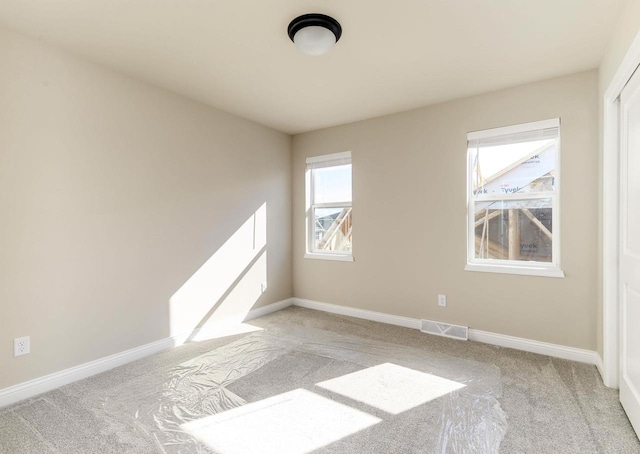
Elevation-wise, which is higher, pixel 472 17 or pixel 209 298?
pixel 472 17

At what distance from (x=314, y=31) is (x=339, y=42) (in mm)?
308

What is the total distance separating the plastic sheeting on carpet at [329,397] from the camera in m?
1.79

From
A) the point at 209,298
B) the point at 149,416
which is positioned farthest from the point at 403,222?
the point at 149,416

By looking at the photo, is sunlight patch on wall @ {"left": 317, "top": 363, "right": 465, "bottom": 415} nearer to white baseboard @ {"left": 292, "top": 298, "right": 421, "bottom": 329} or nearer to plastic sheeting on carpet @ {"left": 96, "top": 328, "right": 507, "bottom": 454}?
plastic sheeting on carpet @ {"left": 96, "top": 328, "right": 507, "bottom": 454}

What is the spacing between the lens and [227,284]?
12.2ft

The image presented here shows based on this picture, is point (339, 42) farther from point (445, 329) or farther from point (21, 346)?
point (21, 346)

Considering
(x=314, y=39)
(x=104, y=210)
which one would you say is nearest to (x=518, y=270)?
(x=314, y=39)

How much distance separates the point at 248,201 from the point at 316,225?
1081mm

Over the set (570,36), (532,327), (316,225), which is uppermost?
(570,36)

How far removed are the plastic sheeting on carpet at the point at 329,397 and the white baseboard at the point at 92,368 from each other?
13.7 inches

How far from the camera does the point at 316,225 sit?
181 inches

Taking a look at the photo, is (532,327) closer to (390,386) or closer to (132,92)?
(390,386)

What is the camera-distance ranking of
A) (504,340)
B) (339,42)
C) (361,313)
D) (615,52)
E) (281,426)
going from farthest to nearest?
1. (361,313)
2. (504,340)
3. (339,42)
4. (615,52)
5. (281,426)

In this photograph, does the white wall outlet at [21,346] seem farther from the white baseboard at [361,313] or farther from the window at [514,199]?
the window at [514,199]
